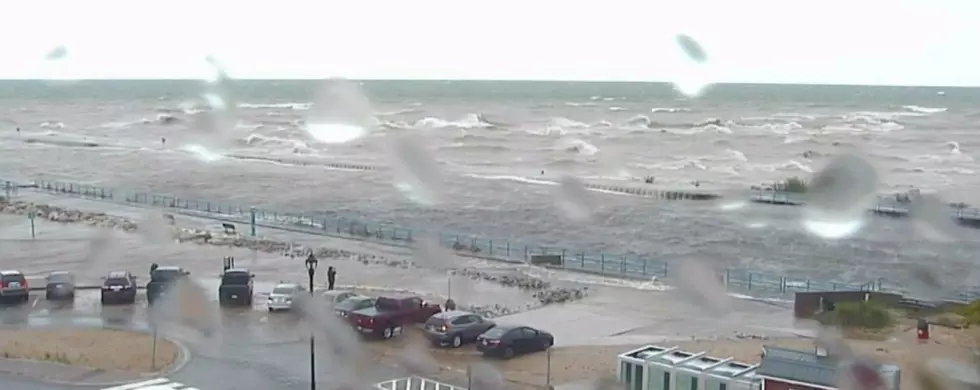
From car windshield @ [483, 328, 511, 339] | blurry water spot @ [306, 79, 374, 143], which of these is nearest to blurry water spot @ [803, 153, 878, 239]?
car windshield @ [483, 328, 511, 339]

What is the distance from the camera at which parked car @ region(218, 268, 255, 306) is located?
746 inches

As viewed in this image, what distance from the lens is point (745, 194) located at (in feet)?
143

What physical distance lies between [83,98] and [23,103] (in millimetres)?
13697

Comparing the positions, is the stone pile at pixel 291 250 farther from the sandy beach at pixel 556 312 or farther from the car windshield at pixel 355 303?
→ the car windshield at pixel 355 303

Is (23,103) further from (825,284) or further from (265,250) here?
(825,284)

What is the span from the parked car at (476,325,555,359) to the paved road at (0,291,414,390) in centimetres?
162

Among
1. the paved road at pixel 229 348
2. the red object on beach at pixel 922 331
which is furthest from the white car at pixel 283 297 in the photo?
the red object on beach at pixel 922 331

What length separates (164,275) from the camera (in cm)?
1994

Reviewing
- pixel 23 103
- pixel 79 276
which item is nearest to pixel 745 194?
pixel 79 276

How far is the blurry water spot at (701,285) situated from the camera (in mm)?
20331

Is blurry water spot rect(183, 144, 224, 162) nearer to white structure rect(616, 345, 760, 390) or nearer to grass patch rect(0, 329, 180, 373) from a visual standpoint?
grass patch rect(0, 329, 180, 373)

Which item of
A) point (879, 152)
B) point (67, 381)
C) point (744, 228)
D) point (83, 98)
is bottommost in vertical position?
point (67, 381)

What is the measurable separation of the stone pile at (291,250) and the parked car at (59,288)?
257 inches

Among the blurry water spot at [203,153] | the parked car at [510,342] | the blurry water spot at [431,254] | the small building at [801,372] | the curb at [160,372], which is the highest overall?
the blurry water spot at [203,153]
